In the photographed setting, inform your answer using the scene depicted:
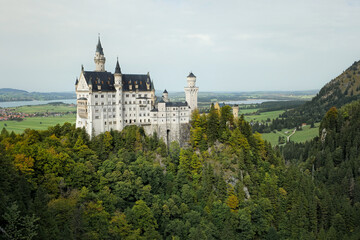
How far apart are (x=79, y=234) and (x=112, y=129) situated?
3712 centimetres

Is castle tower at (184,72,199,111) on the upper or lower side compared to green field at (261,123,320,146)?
upper

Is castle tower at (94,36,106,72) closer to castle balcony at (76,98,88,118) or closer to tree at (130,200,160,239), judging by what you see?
castle balcony at (76,98,88,118)

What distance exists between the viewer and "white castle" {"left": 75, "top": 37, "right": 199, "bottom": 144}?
77.9 meters

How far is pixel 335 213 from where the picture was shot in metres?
74.1

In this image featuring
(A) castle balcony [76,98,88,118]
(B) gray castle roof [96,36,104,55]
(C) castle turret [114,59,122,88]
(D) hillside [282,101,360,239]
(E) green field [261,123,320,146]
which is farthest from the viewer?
(E) green field [261,123,320,146]

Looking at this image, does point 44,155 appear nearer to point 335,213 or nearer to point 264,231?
point 264,231

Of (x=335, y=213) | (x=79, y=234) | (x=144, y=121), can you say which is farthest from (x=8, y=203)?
(x=335, y=213)

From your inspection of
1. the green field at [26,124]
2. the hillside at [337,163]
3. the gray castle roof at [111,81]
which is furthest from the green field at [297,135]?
the green field at [26,124]

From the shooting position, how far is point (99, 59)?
281 feet

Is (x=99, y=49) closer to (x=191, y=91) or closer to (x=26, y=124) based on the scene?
(x=191, y=91)

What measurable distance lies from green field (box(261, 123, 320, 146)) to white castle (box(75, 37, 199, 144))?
3524 inches

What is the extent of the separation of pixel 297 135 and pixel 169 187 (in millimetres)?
118508

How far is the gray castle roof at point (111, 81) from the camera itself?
78375mm

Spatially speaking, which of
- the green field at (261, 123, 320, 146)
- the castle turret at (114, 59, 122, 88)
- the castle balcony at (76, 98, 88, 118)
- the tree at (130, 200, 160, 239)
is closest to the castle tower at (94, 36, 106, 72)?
the castle turret at (114, 59, 122, 88)
